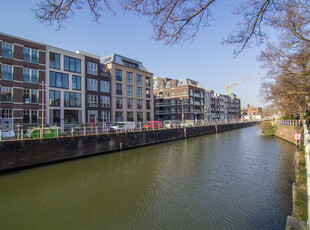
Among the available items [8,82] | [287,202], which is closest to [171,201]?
[287,202]

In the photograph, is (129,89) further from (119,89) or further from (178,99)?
(178,99)

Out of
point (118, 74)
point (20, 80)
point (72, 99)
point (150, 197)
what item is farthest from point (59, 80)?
point (150, 197)

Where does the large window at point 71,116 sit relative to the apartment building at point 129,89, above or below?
below

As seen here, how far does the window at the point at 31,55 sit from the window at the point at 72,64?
165 inches

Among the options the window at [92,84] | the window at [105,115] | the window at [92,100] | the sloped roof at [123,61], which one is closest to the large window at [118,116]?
the window at [105,115]

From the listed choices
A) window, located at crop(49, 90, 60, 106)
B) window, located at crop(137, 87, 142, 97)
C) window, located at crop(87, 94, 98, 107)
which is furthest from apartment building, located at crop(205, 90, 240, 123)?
window, located at crop(49, 90, 60, 106)

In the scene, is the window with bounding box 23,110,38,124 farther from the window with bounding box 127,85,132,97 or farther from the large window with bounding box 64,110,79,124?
the window with bounding box 127,85,132,97

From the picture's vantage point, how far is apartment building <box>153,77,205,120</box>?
2402 inches

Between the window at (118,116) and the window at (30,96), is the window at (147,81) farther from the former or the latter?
the window at (30,96)

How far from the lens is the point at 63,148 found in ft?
54.3

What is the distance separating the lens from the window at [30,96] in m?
23.3

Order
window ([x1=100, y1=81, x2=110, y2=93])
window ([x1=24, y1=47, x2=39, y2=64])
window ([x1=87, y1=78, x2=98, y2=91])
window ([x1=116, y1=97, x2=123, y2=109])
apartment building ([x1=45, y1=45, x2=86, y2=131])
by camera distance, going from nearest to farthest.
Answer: window ([x1=24, y1=47, x2=39, y2=64]) < apartment building ([x1=45, y1=45, x2=86, y2=131]) < window ([x1=87, y1=78, x2=98, y2=91]) < window ([x1=100, y1=81, x2=110, y2=93]) < window ([x1=116, y1=97, x2=123, y2=109])

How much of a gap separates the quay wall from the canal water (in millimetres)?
1040

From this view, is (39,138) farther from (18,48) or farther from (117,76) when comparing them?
(117,76)
